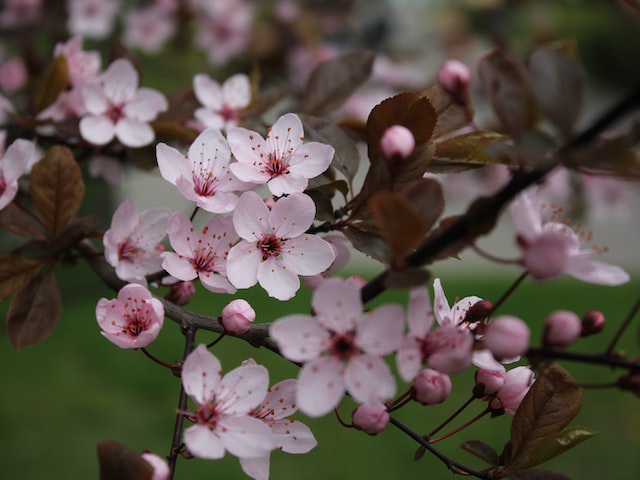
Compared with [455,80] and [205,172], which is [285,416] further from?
[455,80]

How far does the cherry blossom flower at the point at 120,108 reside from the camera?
1.04m

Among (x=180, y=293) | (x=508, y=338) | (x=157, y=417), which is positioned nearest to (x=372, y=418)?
(x=508, y=338)

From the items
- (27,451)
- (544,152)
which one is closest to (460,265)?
(27,451)

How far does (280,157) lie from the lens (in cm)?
78

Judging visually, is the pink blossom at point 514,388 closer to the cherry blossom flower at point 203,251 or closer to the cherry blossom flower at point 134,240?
the cherry blossom flower at point 203,251

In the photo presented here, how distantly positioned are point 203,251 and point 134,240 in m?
0.13

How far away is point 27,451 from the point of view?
227cm

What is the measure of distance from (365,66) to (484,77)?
542 mm

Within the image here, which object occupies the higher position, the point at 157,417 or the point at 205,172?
the point at 205,172

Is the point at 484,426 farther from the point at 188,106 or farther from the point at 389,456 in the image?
the point at 188,106

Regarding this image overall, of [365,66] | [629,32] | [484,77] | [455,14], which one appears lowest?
[629,32]

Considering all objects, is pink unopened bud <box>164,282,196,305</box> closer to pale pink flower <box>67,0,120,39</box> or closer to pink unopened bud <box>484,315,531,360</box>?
pink unopened bud <box>484,315,531,360</box>

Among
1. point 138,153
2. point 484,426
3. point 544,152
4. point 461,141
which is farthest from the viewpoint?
point 484,426

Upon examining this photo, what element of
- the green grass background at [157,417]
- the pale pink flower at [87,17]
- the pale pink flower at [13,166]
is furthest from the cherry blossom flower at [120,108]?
the green grass background at [157,417]
